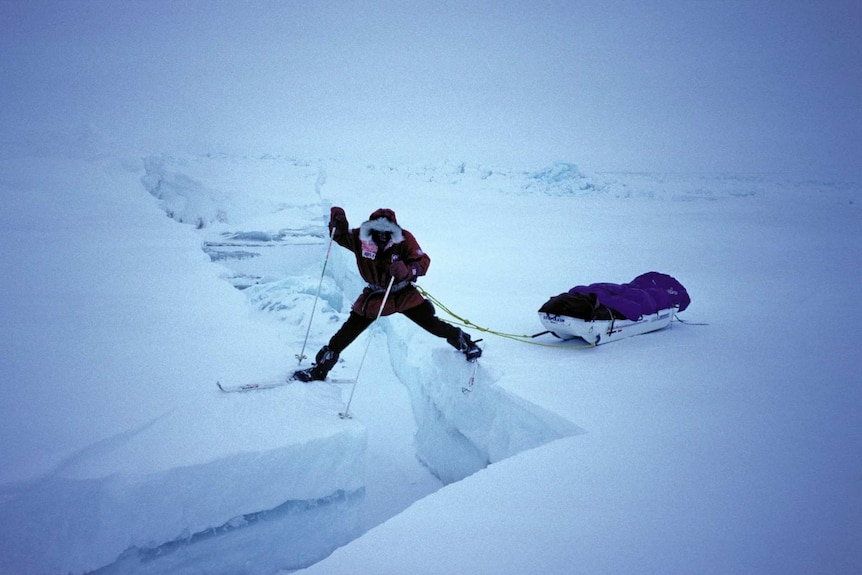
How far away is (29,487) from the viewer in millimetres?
1839

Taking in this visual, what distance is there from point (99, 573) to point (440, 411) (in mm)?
2384

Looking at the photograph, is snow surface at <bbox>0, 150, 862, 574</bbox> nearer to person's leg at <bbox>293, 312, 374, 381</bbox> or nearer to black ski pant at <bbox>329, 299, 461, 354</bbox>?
person's leg at <bbox>293, 312, 374, 381</bbox>

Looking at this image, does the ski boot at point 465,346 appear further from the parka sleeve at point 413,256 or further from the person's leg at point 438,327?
the parka sleeve at point 413,256

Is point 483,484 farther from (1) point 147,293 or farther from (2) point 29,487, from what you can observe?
(1) point 147,293

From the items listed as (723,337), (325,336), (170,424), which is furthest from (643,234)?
(170,424)

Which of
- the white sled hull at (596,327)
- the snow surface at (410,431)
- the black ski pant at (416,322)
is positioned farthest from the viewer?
the white sled hull at (596,327)

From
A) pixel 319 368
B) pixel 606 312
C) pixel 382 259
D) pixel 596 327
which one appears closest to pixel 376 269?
pixel 382 259

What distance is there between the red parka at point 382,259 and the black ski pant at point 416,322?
7 cm

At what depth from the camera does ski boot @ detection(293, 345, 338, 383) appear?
9.72ft

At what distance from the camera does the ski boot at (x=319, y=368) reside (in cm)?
296

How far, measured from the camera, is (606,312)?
3629 mm

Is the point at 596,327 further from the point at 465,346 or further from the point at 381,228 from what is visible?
the point at 381,228

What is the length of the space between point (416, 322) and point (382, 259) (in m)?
0.55

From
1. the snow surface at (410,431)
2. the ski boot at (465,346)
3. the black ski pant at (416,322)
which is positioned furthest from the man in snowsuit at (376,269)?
the ski boot at (465,346)
